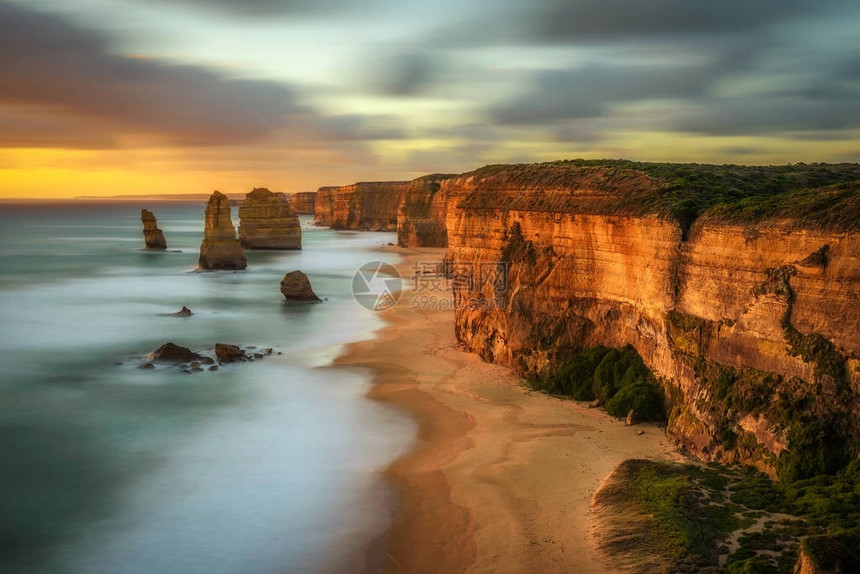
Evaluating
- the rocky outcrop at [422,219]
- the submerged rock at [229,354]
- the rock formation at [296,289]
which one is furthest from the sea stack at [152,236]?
the submerged rock at [229,354]

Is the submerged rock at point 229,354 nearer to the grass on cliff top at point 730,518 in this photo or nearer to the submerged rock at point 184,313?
the submerged rock at point 184,313

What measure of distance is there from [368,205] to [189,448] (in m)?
124

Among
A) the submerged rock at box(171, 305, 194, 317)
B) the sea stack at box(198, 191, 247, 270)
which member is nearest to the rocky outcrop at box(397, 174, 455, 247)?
the sea stack at box(198, 191, 247, 270)

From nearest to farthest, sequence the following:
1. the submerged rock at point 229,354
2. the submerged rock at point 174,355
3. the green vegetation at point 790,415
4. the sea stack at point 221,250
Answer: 1. the green vegetation at point 790,415
2. the submerged rock at point 174,355
3. the submerged rock at point 229,354
4. the sea stack at point 221,250

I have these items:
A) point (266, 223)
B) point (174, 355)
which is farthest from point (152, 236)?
point (174, 355)

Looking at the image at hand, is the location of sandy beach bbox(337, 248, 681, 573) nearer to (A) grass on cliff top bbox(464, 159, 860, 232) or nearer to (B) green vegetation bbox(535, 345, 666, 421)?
(B) green vegetation bbox(535, 345, 666, 421)

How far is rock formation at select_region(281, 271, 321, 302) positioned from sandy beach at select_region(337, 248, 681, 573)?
2164 centimetres

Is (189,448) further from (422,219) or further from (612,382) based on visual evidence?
(422,219)

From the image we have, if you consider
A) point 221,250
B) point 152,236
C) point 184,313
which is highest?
point 152,236

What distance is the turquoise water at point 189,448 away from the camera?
15.9 metres

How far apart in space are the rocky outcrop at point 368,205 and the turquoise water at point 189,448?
9309cm

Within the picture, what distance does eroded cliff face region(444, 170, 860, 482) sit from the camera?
16.0 metres

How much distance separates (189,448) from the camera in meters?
21.9

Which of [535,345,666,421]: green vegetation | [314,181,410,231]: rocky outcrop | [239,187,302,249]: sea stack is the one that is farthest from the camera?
[314,181,410,231]: rocky outcrop
